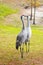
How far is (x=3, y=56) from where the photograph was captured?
12672mm

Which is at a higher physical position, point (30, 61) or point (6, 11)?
point (30, 61)

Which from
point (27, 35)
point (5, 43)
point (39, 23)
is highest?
point (27, 35)

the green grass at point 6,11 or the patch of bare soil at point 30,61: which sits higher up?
the patch of bare soil at point 30,61

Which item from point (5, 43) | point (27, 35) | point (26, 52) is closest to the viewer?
point (27, 35)

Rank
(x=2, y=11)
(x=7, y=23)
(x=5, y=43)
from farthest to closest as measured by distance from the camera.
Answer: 1. (x=2, y=11)
2. (x=7, y=23)
3. (x=5, y=43)

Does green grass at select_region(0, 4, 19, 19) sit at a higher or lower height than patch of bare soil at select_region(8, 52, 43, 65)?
lower

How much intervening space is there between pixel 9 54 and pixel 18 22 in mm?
23669

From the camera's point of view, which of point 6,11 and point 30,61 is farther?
point 6,11

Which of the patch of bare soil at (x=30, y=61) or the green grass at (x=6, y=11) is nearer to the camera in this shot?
the patch of bare soil at (x=30, y=61)

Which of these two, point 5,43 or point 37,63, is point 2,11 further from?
point 37,63

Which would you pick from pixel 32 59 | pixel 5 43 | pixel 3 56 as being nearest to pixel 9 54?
pixel 3 56

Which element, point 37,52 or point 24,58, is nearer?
point 24,58

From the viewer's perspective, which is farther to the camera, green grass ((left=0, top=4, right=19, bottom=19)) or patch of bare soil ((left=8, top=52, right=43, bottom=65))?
green grass ((left=0, top=4, right=19, bottom=19))

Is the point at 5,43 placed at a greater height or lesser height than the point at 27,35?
lesser
